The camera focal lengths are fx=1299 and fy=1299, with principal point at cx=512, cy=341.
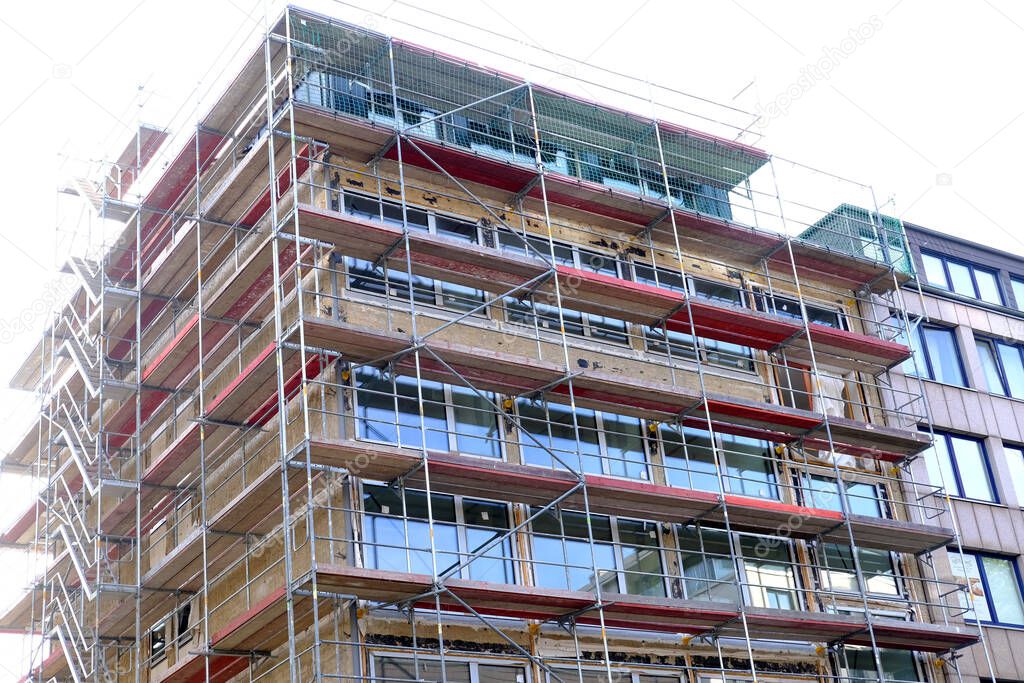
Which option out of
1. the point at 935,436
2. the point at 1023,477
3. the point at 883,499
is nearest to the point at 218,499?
the point at 883,499

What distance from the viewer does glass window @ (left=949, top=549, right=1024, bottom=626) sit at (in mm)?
26141

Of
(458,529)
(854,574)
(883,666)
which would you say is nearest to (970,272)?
(854,574)

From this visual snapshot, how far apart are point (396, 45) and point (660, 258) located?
6767mm

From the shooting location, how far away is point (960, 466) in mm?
27797

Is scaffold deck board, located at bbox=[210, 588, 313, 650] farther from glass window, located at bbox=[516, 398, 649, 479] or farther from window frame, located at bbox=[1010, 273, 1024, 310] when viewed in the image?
window frame, located at bbox=[1010, 273, 1024, 310]

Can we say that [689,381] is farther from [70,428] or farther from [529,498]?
[70,428]

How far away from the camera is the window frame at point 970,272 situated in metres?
30.2

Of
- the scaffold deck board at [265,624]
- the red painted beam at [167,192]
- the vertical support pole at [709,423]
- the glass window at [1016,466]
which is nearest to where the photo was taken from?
the scaffold deck board at [265,624]

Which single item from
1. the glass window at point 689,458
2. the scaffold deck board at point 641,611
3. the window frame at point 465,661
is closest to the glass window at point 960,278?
the scaffold deck board at point 641,611

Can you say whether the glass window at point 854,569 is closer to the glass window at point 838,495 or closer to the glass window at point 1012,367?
the glass window at point 838,495

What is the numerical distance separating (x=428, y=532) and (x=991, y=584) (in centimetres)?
1310

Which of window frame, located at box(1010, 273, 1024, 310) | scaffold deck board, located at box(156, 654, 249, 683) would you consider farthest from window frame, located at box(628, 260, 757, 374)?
scaffold deck board, located at box(156, 654, 249, 683)

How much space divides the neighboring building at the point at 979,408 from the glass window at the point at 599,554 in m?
7.08

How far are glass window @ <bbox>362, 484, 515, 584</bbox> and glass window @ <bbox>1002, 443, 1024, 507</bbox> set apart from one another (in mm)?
13290
